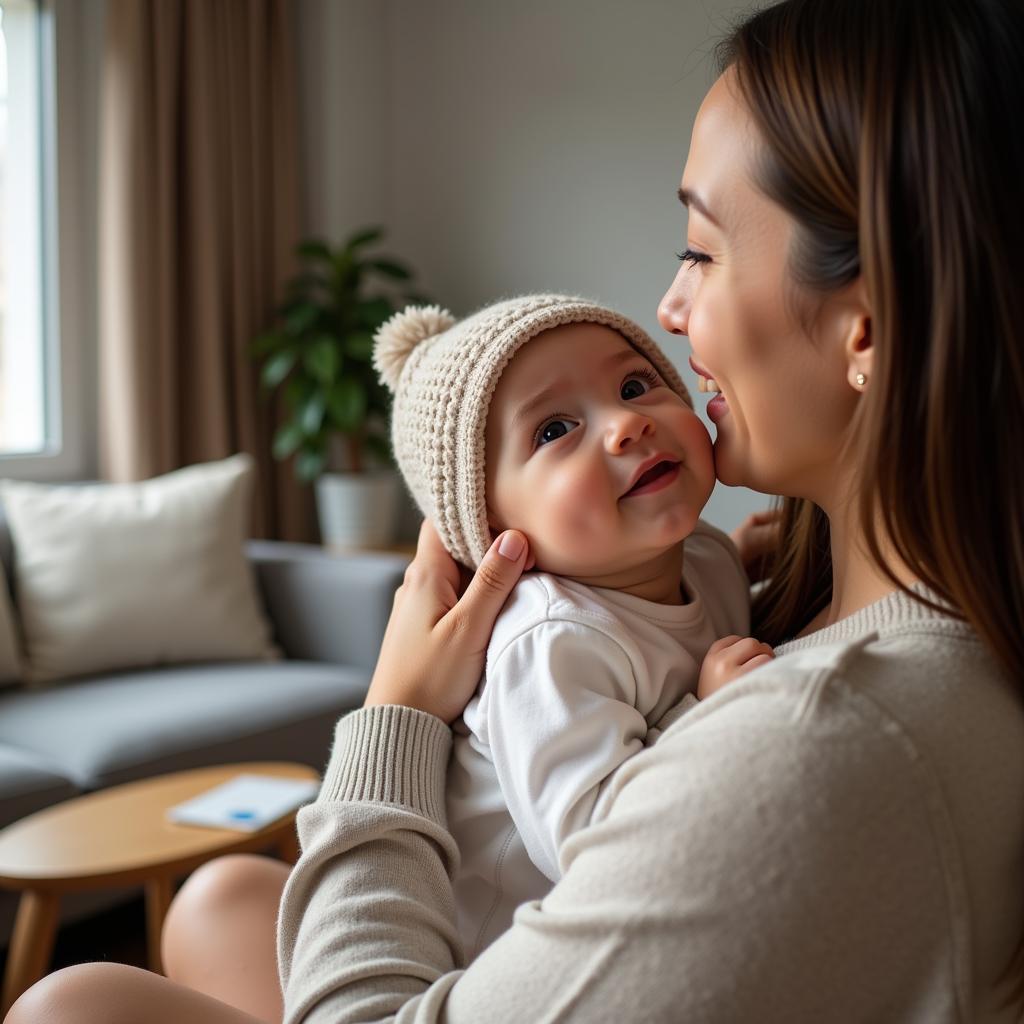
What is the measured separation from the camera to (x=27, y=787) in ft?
8.08

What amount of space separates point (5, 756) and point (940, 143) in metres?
2.44

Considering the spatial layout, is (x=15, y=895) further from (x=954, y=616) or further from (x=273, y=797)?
(x=954, y=616)

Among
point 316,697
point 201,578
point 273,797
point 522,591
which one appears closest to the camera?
point 522,591

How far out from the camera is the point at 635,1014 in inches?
25.9

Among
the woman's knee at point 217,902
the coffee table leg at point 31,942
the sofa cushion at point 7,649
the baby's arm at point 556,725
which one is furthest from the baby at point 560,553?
the sofa cushion at point 7,649

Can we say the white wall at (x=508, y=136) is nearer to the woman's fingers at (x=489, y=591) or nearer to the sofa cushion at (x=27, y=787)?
the sofa cushion at (x=27, y=787)

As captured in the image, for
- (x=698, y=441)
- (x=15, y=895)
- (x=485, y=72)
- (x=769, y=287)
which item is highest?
(x=485, y=72)

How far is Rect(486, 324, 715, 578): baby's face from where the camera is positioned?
1071 millimetres

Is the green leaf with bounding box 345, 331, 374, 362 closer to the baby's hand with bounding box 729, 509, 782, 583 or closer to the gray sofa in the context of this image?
the gray sofa

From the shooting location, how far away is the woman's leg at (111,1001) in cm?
89

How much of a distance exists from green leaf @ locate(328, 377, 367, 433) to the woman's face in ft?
10.6

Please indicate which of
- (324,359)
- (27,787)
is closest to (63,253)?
(324,359)

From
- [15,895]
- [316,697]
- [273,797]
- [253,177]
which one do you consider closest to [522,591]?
[273,797]

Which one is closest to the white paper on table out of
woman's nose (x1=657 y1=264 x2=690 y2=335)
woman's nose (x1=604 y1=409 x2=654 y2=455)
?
woman's nose (x1=604 y1=409 x2=654 y2=455)
